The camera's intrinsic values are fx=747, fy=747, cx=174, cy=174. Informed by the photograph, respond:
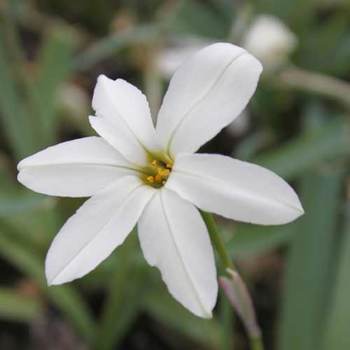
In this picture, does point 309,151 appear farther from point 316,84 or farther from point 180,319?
point 180,319

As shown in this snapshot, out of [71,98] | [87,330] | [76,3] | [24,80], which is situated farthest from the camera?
[76,3]

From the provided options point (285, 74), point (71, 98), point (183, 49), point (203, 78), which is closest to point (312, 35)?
point (285, 74)

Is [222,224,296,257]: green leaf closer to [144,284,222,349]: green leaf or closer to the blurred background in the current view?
the blurred background

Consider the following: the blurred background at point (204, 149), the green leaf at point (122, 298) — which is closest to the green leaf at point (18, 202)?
the blurred background at point (204, 149)

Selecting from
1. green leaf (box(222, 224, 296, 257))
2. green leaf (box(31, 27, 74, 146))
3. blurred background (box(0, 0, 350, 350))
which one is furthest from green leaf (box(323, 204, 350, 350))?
green leaf (box(31, 27, 74, 146))

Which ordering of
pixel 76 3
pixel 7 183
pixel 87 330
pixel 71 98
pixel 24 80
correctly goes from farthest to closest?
pixel 76 3
pixel 71 98
pixel 24 80
pixel 7 183
pixel 87 330

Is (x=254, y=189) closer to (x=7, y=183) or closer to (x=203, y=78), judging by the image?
(x=203, y=78)

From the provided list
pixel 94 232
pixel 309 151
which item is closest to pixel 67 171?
pixel 94 232
